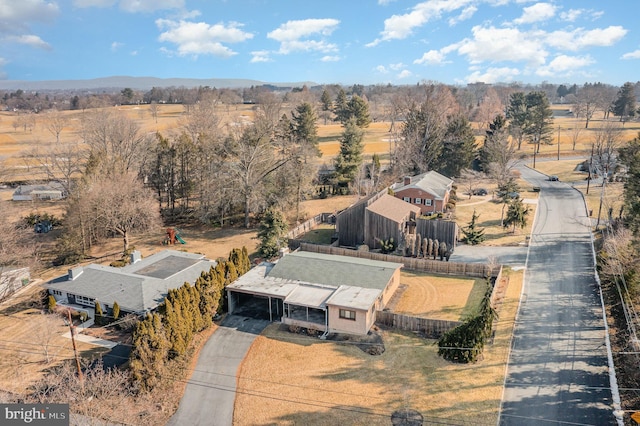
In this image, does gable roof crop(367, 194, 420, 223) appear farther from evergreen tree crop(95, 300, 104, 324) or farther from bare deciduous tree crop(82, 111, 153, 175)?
bare deciduous tree crop(82, 111, 153, 175)

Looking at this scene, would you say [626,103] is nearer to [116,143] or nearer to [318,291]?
[318,291]

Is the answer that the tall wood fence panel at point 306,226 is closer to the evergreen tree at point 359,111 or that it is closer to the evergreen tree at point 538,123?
the evergreen tree at point 538,123

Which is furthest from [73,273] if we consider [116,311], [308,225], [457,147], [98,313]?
[457,147]

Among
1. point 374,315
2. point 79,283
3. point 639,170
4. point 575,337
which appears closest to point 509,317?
point 575,337

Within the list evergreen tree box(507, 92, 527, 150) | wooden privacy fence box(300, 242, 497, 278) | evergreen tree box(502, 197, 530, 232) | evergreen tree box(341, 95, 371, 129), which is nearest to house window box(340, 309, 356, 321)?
wooden privacy fence box(300, 242, 497, 278)

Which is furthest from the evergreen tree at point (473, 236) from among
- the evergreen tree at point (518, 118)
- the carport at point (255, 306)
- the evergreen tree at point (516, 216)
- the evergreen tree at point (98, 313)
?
the evergreen tree at point (518, 118)
